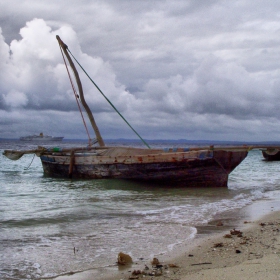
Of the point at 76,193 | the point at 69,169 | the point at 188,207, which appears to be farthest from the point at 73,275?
the point at 69,169

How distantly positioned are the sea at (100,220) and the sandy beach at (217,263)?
0.29 metres

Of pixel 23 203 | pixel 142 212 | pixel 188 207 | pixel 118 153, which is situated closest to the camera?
pixel 142 212

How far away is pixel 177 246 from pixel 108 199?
5486 mm

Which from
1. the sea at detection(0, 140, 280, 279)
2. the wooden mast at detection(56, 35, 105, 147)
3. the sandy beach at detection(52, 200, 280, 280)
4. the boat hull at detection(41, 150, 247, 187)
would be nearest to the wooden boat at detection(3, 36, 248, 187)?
the boat hull at detection(41, 150, 247, 187)

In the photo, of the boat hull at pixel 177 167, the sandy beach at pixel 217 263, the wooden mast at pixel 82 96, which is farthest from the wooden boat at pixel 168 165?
the sandy beach at pixel 217 263

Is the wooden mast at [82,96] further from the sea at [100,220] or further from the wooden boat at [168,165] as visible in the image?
the sea at [100,220]

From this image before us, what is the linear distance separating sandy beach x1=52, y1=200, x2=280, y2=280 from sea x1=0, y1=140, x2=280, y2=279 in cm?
29

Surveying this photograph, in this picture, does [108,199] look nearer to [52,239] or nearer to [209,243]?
[52,239]

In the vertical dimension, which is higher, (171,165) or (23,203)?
(171,165)

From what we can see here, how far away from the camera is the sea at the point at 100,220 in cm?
486

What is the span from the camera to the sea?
15.9 ft

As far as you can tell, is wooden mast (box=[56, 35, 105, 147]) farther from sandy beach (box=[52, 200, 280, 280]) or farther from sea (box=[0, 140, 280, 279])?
sandy beach (box=[52, 200, 280, 280])

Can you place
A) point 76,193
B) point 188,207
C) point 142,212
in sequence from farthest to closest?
point 76,193 < point 188,207 < point 142,212

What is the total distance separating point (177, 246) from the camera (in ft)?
17.3
